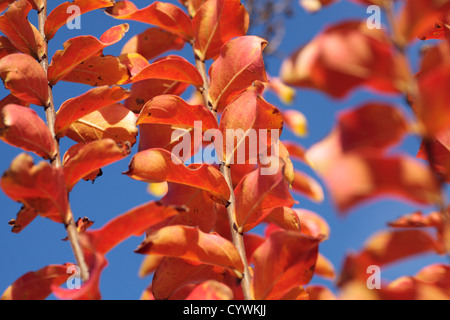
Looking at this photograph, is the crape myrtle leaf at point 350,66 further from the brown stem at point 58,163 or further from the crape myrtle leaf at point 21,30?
the crape myrtle leaf at point 21,30

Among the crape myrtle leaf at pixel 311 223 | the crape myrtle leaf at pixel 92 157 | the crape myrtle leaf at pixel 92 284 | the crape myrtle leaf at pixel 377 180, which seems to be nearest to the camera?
the crape myrtle leaf at pixel 377 180

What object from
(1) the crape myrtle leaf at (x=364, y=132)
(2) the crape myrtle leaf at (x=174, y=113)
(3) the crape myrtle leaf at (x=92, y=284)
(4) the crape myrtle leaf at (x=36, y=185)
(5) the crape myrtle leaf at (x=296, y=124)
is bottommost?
(3) the crape myrtle leaf at (x=92, y=284)

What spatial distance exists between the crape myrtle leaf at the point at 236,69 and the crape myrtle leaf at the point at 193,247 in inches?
12.1

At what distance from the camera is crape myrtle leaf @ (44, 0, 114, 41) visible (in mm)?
887

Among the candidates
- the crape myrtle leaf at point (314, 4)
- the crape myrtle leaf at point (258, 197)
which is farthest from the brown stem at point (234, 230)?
the crape myrtle leaf at point (314, 4)

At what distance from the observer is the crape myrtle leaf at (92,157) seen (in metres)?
0.65

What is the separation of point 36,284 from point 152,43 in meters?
0.59

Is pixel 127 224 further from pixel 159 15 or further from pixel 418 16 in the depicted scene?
pixel 159 15

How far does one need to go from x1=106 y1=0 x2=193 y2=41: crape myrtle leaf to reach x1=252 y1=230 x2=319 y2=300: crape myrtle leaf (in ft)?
1.77

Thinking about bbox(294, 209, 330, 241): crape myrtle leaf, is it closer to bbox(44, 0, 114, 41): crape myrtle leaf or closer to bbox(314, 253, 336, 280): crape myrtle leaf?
bbox(314, 253, 336, 280): crape myrtle leaf

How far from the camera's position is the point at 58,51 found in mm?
831

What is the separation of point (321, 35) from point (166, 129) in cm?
42
